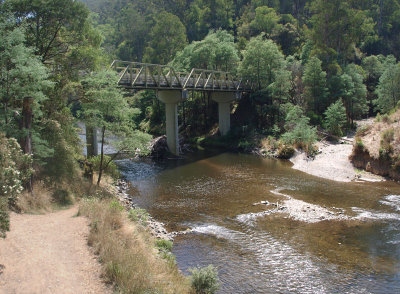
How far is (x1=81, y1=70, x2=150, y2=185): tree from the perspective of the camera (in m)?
23.2

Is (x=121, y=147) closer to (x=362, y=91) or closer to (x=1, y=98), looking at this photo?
(x=1, y=98)

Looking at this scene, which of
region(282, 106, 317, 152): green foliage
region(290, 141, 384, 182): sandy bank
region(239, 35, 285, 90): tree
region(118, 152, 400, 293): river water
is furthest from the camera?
region(239, 35, 285, 90): tree

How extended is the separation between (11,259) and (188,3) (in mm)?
105937

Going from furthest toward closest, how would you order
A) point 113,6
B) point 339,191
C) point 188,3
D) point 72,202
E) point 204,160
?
point 113,6
point 188,3
point 204,160
point 339,191
point 72,202

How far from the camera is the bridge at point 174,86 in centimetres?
3678

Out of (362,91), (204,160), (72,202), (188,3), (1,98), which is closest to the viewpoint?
(1,98)

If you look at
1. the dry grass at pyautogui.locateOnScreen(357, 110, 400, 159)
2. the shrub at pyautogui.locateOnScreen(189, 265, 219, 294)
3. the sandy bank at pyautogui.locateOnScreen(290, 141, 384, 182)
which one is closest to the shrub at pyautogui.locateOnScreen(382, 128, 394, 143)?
the dry grass at pyautogui.locateOnScreen(357, 110, 400, 159)

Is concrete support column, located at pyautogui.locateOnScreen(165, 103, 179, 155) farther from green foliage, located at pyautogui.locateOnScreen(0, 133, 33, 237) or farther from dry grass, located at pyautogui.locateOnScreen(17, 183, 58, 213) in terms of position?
green foliage, located at pyautogui.locateOnScreen(0, 133, 33, 237)

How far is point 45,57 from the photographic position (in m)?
23.1

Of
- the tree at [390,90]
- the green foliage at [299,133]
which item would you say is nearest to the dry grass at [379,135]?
the green foliage at [299,133]

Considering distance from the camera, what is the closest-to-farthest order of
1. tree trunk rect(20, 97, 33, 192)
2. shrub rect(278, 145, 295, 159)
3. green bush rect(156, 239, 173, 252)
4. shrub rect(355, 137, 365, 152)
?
1. green bush rect(156, 239, 173, 252)
2. tree trunk rect(20, 97, 33, 192)
3. shrub rect(355, 137, 365, 152)
4. shrub rect(278, 145, 295, 159)

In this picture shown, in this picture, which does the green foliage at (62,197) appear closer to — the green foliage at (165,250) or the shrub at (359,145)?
the green foliage at (165,250)

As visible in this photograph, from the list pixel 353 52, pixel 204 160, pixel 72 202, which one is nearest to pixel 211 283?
pixel 72 202

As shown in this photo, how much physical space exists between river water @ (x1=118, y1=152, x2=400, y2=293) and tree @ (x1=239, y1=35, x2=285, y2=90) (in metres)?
22.5
